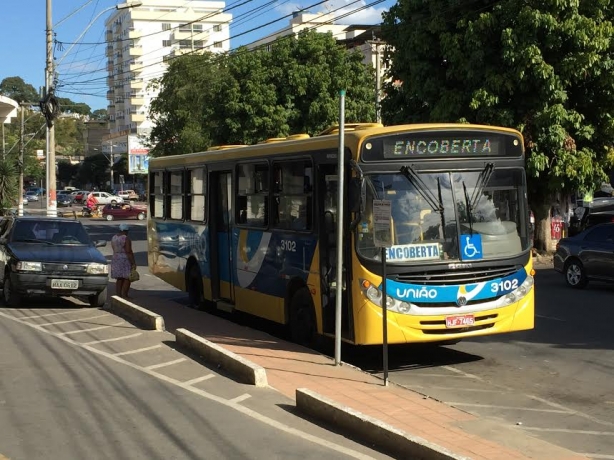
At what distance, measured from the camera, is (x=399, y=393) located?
8945mm

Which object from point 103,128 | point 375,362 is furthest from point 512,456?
point 103,128

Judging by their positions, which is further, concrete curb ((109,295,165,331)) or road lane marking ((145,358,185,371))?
concrete curb ((109,295,165,331))

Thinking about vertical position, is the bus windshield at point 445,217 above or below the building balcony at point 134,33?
below

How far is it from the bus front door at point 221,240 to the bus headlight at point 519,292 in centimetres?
516

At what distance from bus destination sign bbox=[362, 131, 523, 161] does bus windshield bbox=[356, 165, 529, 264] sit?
23 cm

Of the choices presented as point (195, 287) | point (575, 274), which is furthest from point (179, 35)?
point (195, 287)

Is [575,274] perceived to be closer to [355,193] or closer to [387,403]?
[355,193]

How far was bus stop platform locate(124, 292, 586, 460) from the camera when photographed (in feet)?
22.7

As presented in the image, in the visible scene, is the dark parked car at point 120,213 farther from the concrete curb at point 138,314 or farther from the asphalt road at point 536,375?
the asphalt road at point 536,375

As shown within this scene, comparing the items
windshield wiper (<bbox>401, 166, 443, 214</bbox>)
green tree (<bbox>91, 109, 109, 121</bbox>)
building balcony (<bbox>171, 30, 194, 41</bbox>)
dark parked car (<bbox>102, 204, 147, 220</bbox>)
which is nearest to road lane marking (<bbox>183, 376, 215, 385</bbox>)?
windshield wiper (<bbox>401, 166, 443, 214</bbox>)

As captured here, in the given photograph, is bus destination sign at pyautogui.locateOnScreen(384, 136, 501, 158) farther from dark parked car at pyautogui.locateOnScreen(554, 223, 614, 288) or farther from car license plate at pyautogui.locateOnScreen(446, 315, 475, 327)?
dark parked car at pyautogui.locateOnScreen(554, 223, 614, 288)

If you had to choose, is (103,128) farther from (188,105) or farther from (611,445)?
(611,445)

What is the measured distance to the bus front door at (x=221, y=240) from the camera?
46.9 ft

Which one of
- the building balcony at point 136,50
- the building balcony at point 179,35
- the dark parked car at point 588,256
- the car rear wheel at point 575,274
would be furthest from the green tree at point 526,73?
the building balcony at point 136,50
